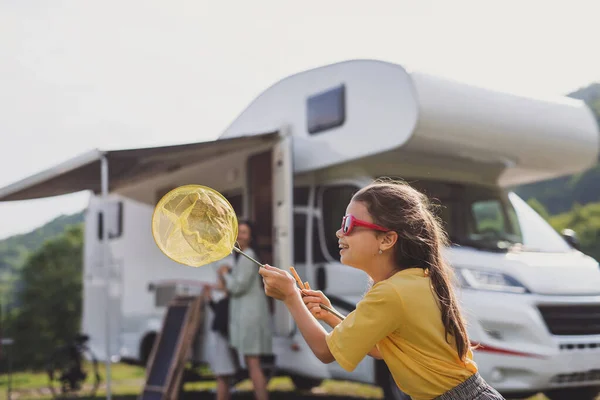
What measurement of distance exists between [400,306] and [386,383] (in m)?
3.76

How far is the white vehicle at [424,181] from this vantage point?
5.34 metres

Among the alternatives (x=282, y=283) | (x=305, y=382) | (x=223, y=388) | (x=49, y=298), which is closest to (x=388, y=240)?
(x=282, y=283)

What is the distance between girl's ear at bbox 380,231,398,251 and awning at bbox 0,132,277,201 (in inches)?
160

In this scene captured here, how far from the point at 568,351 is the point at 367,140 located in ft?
7.29

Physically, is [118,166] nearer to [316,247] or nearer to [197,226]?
[316,247]

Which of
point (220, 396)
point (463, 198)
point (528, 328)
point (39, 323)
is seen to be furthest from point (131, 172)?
point (39, 323)

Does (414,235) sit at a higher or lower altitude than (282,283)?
higher

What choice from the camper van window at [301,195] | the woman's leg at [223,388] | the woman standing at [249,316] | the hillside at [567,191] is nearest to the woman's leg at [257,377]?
the woman standing at [249,316]

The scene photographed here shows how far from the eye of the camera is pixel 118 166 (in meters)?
6.88

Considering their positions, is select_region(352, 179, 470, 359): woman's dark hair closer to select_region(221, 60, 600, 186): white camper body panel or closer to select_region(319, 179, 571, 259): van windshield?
select_region(221, 60, 600, 186): white camper body panel

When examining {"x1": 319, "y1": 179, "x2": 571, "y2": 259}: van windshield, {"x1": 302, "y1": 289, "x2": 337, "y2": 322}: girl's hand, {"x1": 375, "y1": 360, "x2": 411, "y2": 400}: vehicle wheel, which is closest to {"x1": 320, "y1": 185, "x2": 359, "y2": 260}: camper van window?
{"x1": 319, "y1": 179, "x2": 571, "y2": 259}: van windshield

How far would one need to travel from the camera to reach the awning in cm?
623

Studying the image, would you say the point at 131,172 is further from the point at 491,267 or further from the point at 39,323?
the point at 39,323

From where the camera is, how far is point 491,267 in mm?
5488
